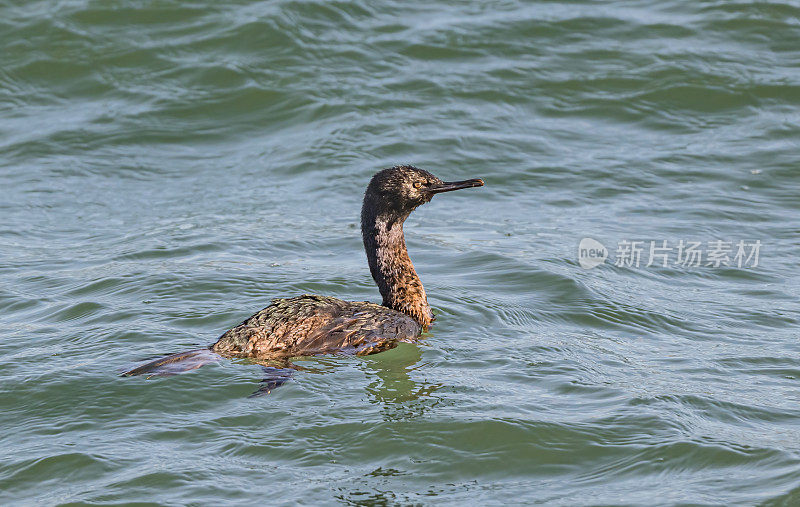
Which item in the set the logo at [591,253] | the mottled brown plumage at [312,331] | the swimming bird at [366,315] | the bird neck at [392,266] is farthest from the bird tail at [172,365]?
the logo at [591,253]

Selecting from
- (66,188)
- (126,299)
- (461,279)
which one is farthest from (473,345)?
(66,188)

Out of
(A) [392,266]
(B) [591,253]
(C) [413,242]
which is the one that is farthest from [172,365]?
(B) [591,253]

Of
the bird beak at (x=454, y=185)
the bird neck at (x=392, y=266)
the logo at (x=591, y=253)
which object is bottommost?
the logo at (x=591, y=253)

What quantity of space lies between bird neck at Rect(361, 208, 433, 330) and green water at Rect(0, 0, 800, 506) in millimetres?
308

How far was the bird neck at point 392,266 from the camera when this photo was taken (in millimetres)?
8438

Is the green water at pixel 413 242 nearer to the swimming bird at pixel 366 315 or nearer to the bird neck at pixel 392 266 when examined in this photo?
the swimming bird at pixel 366 315

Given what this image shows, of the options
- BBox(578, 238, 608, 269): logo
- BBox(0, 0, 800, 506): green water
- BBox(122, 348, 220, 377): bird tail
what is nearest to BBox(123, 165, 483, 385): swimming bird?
BBox(122, 348, 220, 377): bird tail

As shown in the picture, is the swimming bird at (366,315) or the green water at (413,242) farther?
the swimming bird at (366,315)

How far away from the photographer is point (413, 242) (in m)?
11.1

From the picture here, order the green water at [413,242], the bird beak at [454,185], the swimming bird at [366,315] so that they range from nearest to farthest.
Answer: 1. the green water at [413,242]
2. the swimming bird at [366,315]
3. the bird beak at [454,185]

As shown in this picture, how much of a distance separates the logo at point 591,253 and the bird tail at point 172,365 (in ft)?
13.7

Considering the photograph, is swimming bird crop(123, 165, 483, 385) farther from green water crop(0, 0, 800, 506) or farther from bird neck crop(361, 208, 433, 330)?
green water crop(0, 0, 800, 506)

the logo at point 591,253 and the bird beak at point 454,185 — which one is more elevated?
the bird beak at point 454,185

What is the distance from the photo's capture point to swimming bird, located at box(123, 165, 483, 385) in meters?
7.29
